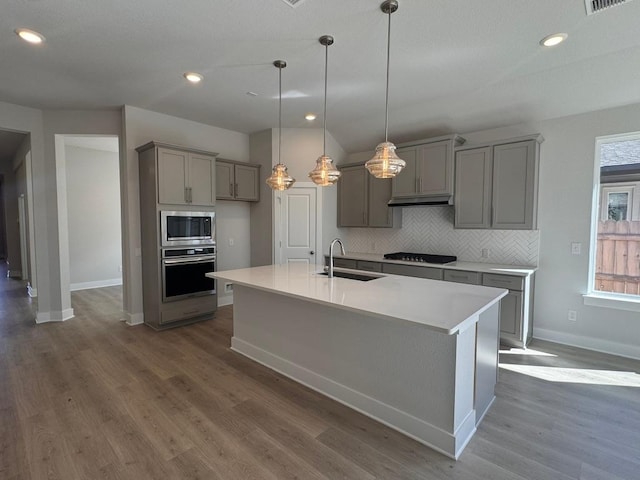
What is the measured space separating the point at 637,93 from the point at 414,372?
3557 millimetres

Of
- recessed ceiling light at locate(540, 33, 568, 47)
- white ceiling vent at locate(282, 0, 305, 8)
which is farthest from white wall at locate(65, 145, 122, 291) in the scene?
recessed ceiling light at locate(540, 33, 568, 47)

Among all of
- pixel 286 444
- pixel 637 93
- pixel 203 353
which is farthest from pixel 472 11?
pixel 203 353

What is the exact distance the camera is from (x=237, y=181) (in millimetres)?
5031

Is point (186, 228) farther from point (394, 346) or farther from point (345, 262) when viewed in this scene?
point (394, 346)

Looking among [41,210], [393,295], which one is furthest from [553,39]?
[41,210]

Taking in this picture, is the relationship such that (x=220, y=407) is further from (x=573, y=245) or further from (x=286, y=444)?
(x=573, y=245)

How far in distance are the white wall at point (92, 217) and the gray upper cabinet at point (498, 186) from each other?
22.5 ft

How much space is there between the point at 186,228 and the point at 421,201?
126 inches

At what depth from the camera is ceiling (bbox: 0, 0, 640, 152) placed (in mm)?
2264

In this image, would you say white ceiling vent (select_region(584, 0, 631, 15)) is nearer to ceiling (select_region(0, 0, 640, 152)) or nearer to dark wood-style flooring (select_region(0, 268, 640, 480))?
ceiling (select_region(0, 0, 640, 152))

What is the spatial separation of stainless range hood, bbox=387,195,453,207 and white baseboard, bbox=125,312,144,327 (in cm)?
386

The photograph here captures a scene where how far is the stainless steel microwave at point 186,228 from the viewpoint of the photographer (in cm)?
405

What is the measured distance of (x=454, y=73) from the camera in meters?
3.19

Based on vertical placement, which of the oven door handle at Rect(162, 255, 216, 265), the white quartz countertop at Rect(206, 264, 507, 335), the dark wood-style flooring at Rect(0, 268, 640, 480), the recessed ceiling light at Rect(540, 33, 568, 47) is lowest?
the dark wood-style flooring at Rect(0, 268, 640, 480)
